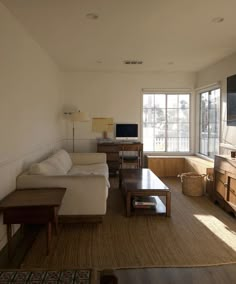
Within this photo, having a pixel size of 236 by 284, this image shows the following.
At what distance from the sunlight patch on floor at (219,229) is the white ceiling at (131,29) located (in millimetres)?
2619

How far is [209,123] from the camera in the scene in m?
6.02

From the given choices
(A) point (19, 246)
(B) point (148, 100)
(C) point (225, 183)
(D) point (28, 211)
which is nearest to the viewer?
(D) point (28, 211)

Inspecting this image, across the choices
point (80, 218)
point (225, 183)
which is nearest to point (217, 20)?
point (225, 183)

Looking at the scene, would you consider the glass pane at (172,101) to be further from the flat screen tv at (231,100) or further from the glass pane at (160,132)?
the flat screen tv at (231,100)

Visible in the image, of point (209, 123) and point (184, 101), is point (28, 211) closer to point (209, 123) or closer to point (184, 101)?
point (209, 123)

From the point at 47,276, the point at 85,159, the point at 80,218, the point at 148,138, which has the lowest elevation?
the point at 80,218

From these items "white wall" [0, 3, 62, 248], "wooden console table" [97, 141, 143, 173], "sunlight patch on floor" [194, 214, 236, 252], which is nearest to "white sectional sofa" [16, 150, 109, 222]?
"white wall" [0, 3, 62, 248]

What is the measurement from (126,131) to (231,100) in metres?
2.68

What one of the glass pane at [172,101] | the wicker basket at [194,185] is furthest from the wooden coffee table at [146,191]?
the glass pane at [172,101]

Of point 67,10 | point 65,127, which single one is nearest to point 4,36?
point 67,10

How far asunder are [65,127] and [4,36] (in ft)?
12.4

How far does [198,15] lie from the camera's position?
3102 millimetres

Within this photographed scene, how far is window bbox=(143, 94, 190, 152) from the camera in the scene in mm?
6832

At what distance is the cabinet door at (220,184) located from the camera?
4016 millimetres
